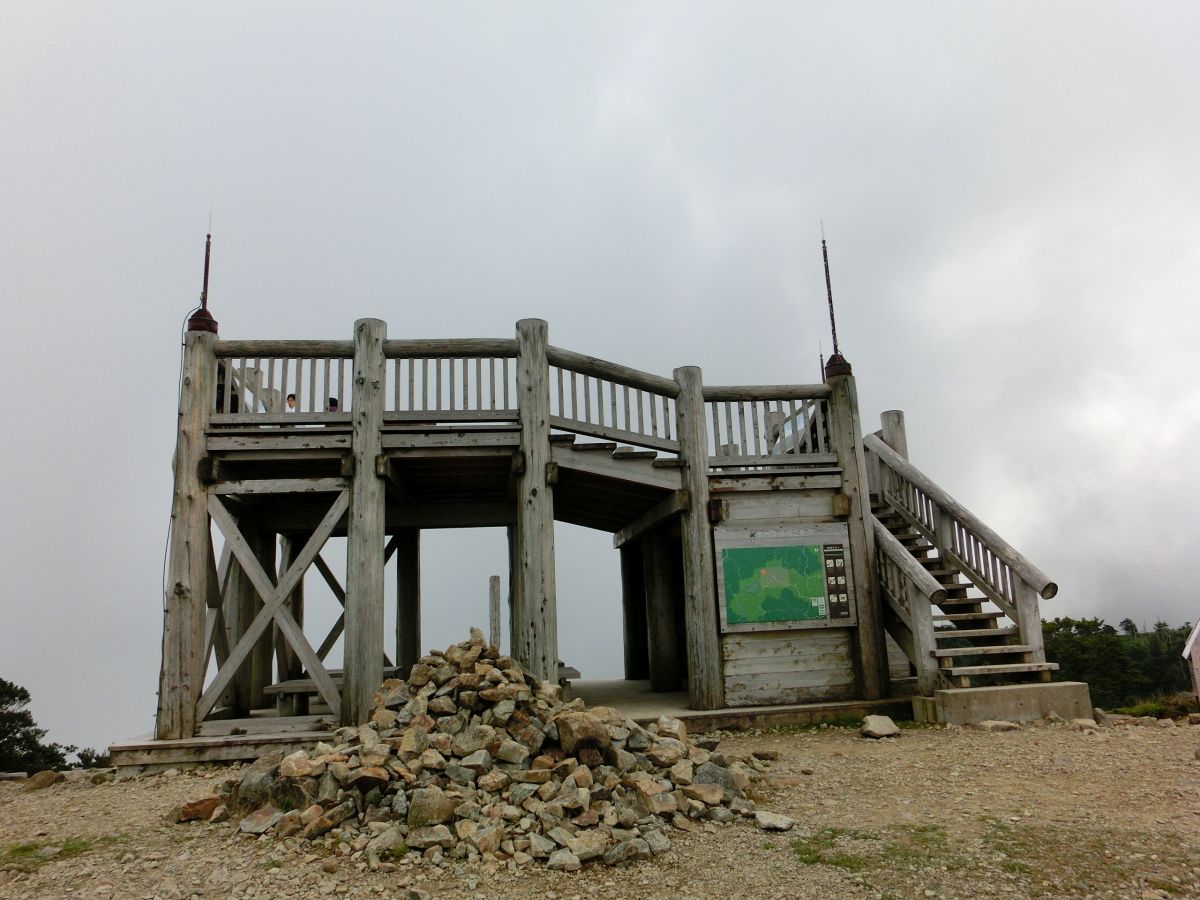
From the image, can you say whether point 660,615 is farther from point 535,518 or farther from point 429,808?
point 429,808

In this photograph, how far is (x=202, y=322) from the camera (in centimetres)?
995

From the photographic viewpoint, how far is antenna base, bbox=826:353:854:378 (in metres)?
11.4

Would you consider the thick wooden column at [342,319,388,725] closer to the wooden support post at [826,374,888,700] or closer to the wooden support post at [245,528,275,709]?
the wooden support post at [245,528,275,709]

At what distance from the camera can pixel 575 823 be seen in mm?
5531

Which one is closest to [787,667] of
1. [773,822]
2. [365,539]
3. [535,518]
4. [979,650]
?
[979,650]

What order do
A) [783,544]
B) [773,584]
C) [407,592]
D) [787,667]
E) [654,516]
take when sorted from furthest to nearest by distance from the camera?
[407,592] → [654,516] → [783,544] → [773,584] → [787,667]

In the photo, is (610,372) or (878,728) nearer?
(878,728)

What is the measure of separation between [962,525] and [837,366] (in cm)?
272

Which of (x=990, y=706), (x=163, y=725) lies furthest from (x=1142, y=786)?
(x=163, y=725)

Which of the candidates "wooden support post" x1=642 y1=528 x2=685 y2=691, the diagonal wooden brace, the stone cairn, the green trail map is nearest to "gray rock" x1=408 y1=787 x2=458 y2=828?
the stone cairn

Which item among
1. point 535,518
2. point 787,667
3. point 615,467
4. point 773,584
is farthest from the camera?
point 773,584

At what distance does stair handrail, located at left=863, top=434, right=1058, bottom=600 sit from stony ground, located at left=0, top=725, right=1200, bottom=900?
2.53m

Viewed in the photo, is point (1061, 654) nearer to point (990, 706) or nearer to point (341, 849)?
point (990, 706)

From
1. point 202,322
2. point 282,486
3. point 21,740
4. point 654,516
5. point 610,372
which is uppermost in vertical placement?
point 202,322
